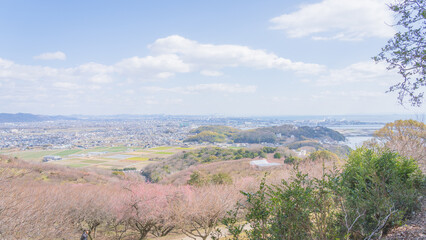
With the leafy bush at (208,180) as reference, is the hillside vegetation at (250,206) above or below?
above

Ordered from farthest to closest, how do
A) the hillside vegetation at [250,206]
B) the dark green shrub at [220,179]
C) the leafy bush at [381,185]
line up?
the dark green shrub at [220,179], the leafy bush at [381,185], the hillside vegetation at [250,206]

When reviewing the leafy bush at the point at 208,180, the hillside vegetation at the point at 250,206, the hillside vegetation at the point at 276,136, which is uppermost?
the hillside vegetation at the point at 250,206

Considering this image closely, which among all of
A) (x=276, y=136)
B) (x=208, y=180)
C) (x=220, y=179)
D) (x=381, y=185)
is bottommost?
(x=276, y=136)

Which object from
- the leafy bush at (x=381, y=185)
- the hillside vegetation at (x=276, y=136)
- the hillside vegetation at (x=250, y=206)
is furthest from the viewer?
the hillside vegetation at (x=276, y=136)

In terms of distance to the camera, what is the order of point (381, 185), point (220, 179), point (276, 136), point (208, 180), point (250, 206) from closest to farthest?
point (250, 206) < point (381, 185) < point (220, 179) < point (208, 180) < point (276, 136)

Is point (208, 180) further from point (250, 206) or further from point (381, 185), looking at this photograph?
point (250, 206)

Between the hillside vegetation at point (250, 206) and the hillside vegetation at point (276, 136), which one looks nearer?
the hillside vegetation at point (250, 206)

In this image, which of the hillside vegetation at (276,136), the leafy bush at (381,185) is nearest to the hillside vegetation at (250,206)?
the leafy bush at (381,185)

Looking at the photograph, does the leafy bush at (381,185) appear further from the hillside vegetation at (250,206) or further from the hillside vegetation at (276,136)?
the hillside vegetation at (276,136)

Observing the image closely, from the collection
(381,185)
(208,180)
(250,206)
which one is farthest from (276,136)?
(250,206)

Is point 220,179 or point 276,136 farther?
point 276,136

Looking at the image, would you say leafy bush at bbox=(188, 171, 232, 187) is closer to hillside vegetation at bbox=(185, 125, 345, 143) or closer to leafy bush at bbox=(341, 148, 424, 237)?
leafy bush at bbox=(341, 148, 424, 237)

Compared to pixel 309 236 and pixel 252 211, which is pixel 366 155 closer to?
pixel 309 236

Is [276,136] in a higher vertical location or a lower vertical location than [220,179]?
lower
